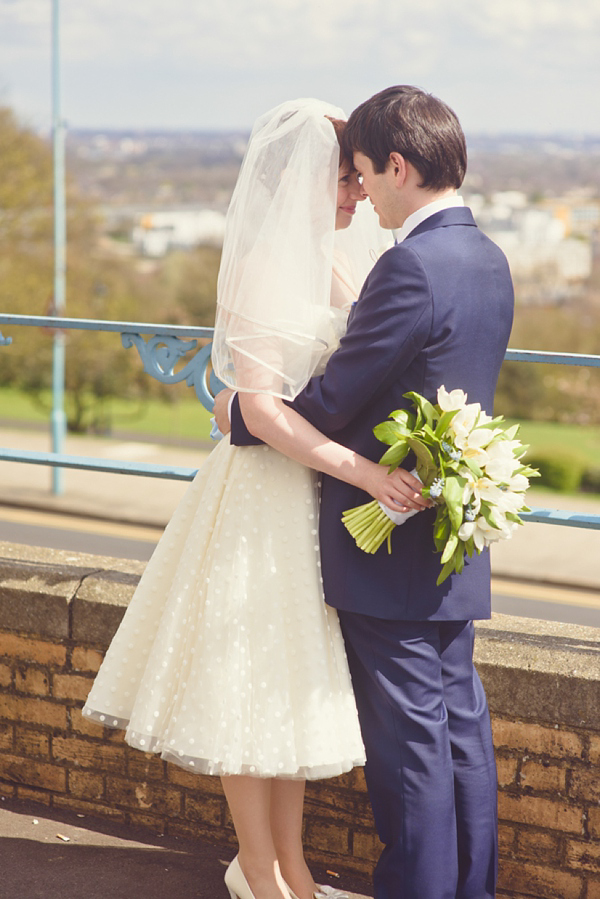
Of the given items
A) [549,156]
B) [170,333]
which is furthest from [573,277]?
[170,333]

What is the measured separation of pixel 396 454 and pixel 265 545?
40cm

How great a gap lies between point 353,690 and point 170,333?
1.25 m

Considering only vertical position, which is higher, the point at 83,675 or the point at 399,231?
the point at 399,231

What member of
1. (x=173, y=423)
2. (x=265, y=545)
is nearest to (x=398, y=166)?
(x=265, y=545)

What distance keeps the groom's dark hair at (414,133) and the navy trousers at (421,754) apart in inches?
36.7

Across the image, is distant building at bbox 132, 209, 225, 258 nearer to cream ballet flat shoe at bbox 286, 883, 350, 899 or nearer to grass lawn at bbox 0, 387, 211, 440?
grass lawn at bbox 0, 387, 211, 440

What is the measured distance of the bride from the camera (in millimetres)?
2158

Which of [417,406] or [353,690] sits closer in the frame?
[417,406]

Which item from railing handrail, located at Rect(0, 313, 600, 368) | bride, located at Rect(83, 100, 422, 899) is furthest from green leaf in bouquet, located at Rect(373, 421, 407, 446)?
railing handrail, located at Rect(0, 313, 600, 368)

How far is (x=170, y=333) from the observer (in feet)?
9.91

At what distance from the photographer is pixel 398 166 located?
204cm

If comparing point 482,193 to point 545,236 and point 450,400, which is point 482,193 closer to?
point 545,236

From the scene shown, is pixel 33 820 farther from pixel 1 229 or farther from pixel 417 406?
pixel 1 229

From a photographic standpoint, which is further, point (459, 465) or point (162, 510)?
point (162, 510)
